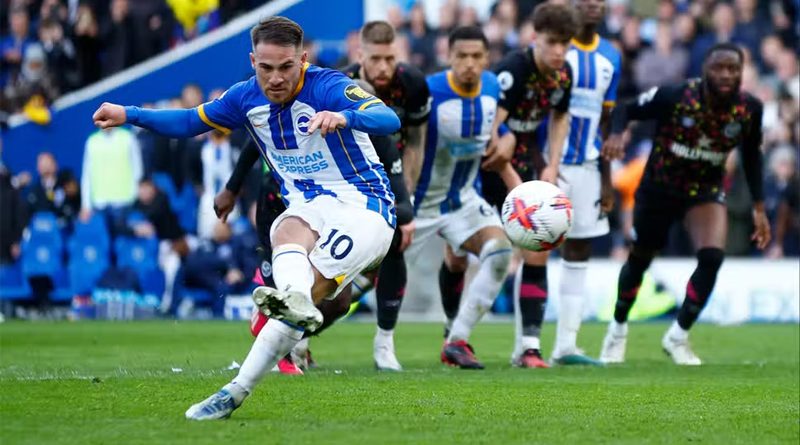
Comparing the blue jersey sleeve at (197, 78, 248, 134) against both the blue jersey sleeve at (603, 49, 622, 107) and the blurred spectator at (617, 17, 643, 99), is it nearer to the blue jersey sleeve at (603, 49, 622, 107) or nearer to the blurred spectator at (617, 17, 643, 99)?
the blue jersey sleeve at (603, 49, 622, 107)

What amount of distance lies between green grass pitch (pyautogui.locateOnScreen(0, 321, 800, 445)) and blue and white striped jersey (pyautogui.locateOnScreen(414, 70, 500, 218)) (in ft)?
4.37

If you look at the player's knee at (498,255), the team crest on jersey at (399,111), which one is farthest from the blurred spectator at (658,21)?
the team crest on jersey at (399,111)

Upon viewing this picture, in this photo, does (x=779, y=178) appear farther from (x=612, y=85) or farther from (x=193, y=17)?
(x=193, y=17)

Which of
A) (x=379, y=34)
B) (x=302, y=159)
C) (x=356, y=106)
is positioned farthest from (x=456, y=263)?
(x=356, y=106)

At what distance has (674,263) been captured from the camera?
18750 millimetres

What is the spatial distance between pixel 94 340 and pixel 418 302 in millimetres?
5814

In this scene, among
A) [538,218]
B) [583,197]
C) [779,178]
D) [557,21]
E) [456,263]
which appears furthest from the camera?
[779,178]

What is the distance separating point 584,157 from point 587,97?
504 millimetres

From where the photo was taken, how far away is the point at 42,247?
21.2 meters

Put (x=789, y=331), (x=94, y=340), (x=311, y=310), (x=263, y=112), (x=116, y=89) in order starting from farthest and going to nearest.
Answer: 1. (x=116, y=89)
2. (x=789, y=331)
3. (x=94, y=340)
4. (x=263, y=112)
5. (x=311, y=310)

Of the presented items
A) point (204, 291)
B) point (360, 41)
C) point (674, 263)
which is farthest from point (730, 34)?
point (360, 41)

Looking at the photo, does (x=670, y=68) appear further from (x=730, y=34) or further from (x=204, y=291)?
(x=204, y=291)

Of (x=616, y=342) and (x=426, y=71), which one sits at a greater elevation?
(x=426, y=71)

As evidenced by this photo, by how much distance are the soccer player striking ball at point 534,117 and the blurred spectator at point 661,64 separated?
9378mm
